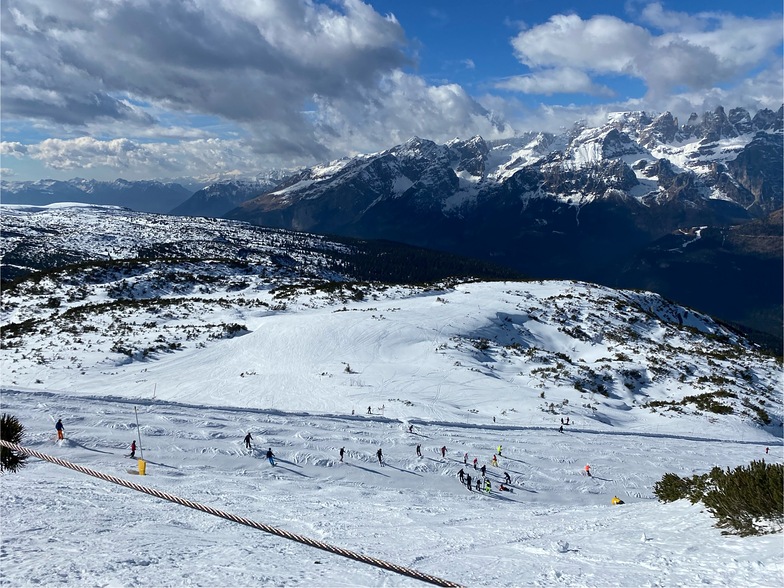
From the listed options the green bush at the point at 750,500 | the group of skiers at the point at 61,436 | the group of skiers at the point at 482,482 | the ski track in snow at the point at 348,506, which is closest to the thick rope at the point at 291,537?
the ski track in snow at the point at 348,506

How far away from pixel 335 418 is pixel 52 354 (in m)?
33.9

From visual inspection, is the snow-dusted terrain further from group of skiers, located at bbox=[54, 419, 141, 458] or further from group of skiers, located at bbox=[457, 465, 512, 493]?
group of skiers, located at bbox=[457, 465, 512, 493]

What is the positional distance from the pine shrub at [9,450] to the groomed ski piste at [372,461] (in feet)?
7.99

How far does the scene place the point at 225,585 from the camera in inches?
321

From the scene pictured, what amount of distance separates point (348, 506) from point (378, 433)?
12.9 metres

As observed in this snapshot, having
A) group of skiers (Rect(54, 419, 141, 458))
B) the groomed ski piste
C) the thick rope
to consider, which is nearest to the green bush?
the groomed ski piste

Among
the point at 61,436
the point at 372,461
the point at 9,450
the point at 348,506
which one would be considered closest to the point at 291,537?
the point at 9,450

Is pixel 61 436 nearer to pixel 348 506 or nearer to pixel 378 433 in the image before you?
pixel 348 506

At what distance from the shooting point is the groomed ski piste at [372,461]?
929cm

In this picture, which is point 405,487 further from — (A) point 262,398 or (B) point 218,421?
(A) point 262,398

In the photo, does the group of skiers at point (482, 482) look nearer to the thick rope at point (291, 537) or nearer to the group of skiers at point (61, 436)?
the group of skiers at point (61, 436)

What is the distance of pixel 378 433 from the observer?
31.6 metres

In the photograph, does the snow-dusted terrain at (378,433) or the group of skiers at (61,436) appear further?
the group of skiers at (61,436)

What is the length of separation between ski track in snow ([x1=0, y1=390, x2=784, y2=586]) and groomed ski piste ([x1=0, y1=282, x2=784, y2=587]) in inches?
3.4
